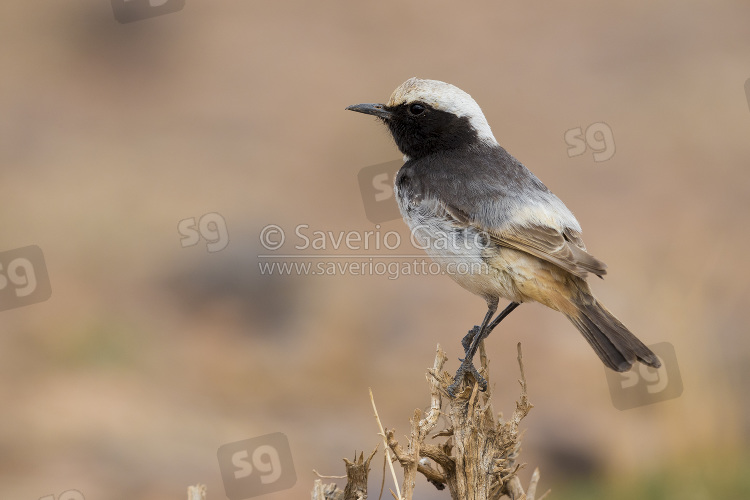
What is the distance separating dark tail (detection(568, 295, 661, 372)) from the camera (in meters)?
4.69

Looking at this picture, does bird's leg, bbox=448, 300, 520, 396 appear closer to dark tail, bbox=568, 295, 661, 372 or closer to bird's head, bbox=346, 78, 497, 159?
dark tail, bbox=568, 295, 661, 372

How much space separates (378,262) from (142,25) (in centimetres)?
729

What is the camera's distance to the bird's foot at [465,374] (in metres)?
4.87

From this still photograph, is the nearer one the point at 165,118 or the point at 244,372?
the point at 244,372

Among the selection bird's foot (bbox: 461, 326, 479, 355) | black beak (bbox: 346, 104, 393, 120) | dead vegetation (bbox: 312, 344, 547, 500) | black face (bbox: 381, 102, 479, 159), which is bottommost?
dead vegetation (bbox: 312, 344, 547, 500)

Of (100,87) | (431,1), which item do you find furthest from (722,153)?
(100,87)

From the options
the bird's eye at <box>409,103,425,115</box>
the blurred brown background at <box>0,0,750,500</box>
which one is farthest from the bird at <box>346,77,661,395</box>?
the blurred brown background at <box>0,0,750,500</box>

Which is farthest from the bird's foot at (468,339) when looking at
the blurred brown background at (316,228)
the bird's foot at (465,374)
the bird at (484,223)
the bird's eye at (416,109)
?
the blurred brown background at (316,228)

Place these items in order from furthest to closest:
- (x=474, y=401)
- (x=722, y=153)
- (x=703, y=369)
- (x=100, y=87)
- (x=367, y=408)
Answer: (x=100, y=87) → (x=722, y=153) → (x=367, y=408) → (x=703, y=369) → (x=474, y=401)

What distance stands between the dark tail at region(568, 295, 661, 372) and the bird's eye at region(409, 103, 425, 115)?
5.45ft

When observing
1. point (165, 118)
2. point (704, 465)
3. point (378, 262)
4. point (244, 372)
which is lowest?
point (704, 465)

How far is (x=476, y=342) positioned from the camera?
5184 millimetres

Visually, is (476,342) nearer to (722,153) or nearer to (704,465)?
(704,465)

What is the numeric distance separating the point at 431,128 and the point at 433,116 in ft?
0.26
